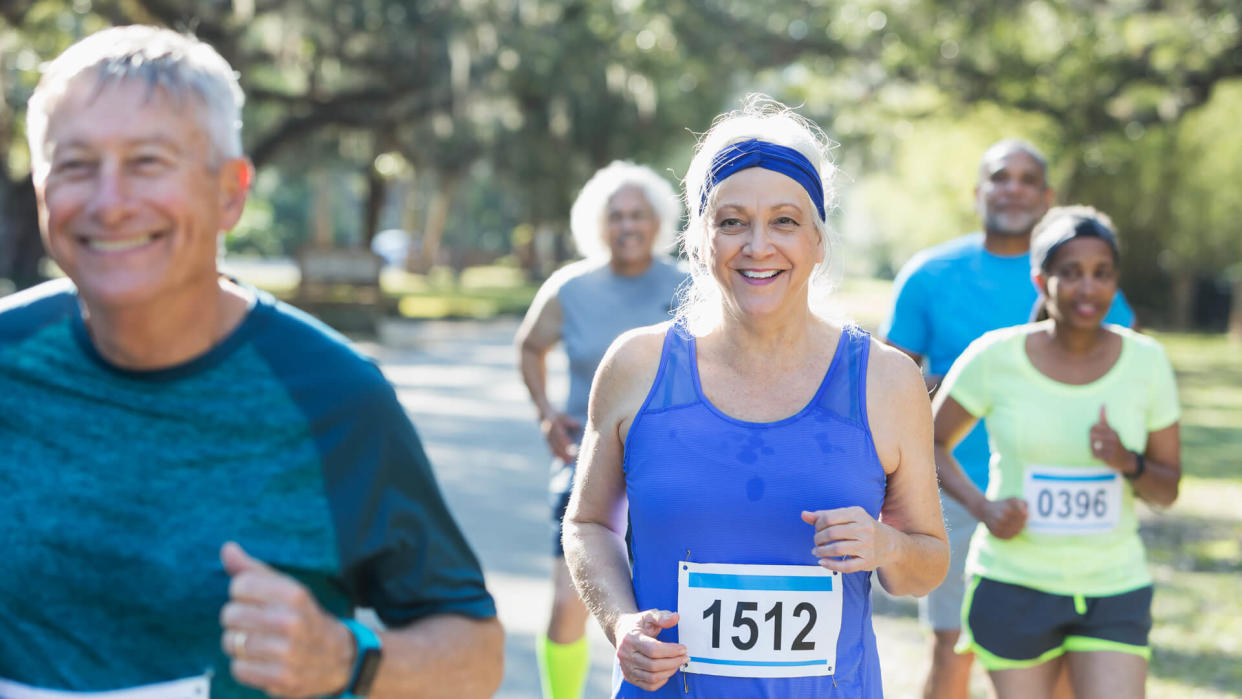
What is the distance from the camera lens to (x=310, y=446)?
204cm

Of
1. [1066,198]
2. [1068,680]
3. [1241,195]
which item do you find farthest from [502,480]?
[1241,195]

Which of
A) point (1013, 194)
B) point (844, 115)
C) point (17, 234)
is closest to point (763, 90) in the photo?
point (844, 115)

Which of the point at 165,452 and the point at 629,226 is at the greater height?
Answer: the point at 629,226

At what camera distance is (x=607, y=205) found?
18.6 ft

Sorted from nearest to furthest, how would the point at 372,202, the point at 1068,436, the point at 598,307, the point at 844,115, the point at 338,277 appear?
1. the point at 1068,436
2. the point at 598,307
3. the point at 844,115
4. the point at 338,277
5. the point at 372,202

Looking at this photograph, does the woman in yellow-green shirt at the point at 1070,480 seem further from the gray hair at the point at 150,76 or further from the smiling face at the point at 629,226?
the gray hair at the point at 150,76

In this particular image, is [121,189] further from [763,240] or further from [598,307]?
[598,307]

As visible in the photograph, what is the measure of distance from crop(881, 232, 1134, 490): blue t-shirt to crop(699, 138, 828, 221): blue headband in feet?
6.88

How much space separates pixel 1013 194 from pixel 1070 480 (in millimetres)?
1346

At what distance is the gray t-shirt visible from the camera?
18.0ft

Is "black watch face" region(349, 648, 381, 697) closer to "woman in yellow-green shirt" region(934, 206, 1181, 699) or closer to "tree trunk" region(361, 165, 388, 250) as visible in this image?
"woman in yellow-green shirt" region(934, 206, 1181, 699)

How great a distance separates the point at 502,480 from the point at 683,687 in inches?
310

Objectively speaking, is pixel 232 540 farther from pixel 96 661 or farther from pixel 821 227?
pixel 821 227

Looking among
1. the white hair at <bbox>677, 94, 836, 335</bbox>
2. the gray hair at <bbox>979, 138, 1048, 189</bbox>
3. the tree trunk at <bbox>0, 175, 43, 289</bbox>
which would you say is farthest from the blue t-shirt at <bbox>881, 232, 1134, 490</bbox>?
the tree trunk at <bbox>0, 175, 43, 289</bbox>
